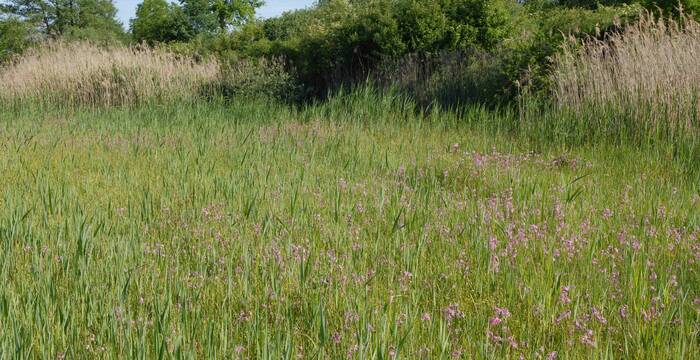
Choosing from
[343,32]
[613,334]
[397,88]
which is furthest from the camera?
[343,32]

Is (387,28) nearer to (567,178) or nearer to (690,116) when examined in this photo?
(690,116)

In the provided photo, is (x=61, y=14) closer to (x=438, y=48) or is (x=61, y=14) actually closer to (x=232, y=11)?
(x=232, y=11)

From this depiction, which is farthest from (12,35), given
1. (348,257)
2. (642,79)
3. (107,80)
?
(348,257)

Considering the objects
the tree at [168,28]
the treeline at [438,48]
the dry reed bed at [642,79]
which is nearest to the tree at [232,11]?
the tree at [168,28]

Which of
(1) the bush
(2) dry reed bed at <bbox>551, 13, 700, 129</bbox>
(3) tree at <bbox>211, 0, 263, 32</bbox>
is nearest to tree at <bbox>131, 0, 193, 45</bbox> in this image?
(3) tree at <bbox>211, 0, 263, 32</bbox>

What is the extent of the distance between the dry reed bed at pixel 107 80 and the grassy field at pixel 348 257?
6.44 meters

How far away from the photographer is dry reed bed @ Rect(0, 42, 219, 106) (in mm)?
12531

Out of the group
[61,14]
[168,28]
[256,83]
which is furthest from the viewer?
[61,14]

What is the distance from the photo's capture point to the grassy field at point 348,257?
2264 millimetres

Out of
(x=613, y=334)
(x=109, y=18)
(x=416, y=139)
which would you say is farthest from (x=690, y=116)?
(x=109, y=18)

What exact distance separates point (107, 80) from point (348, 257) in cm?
1087

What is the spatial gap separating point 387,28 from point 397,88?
4.97 ft

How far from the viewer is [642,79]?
674 cm

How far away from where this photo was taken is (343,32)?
12.4 meters
